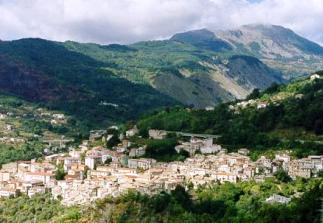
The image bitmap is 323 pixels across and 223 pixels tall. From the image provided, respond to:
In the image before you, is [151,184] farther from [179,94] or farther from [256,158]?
[179,94]

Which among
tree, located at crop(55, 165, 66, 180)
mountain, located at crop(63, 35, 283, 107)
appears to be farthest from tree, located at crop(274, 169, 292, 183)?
mountain, located at crop(63, 35, 283, 107)

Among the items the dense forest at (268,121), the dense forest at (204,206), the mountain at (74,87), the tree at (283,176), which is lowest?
the dense forest at (204,206)

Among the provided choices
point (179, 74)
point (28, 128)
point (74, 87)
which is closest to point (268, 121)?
point (28, 128)

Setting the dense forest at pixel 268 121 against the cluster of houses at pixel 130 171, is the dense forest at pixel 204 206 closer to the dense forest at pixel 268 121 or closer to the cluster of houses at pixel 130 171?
the cluster of houses at pixel 130 171

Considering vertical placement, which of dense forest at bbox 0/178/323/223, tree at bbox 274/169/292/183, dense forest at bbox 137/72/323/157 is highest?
dense forest at bbox 137/72/323/157

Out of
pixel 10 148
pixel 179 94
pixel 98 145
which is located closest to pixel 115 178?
pixel 98 145

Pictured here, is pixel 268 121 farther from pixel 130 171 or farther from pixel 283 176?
pixel 283 176

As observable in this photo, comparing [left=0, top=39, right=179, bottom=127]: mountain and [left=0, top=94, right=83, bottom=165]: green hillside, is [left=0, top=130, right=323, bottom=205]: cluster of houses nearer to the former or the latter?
[left=0, top=94, right=83, bottom=165]: green hillside

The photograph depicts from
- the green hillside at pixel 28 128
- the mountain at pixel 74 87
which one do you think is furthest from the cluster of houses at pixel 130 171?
the mountain at pixel 74 87

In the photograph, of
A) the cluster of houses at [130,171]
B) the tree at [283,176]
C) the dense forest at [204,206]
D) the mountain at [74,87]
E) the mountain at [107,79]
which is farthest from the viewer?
the mountain at [107,79]
